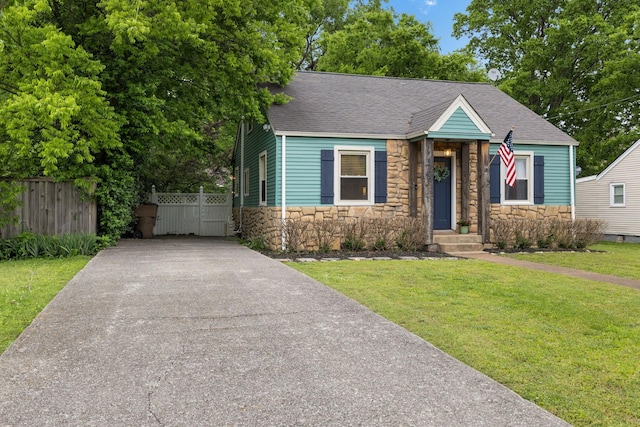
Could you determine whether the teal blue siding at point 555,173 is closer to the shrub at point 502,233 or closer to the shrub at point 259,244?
the shrub at point 502,233

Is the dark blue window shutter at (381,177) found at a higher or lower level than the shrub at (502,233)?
higher

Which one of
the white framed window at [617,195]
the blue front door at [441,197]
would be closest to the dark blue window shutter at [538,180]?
the blue front door at [441,197]

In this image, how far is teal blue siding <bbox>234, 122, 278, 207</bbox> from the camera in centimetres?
1321

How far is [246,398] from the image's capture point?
2.98 metres

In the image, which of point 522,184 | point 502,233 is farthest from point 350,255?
point 522,184

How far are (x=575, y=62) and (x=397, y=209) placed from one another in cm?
1763

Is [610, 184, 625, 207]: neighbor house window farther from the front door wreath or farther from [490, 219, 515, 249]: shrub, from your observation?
the front door wreath

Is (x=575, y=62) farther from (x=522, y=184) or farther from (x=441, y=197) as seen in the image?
(x=441, y=197)

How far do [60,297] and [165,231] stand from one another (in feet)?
44.1

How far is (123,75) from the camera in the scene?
12703mm

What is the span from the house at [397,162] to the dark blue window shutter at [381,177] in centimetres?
3

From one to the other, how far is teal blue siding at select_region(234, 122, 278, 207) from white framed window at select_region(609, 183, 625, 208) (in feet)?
45.0

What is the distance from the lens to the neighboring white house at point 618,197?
18.1 metres

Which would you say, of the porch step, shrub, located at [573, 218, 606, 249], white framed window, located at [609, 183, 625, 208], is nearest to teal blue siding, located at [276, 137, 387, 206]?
the porch step
